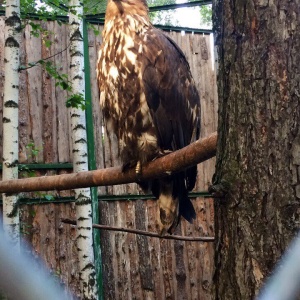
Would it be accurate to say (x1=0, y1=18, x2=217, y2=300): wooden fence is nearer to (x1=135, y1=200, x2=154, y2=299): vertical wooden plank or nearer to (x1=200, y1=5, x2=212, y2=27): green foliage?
(x1=135, y1=200, x2=154, y2=299): vertical wooden plank

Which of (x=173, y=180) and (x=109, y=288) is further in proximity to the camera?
(x=109, y=288)

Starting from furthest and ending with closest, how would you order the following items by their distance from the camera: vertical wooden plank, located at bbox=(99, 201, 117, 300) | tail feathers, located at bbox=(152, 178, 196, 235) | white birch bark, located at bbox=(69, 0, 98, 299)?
vertical wooden plank, located at bbox=(99, 201, 117, 300) < white birch bark, located at bbox=(69, 0, 98, 299) < tail feathers, located at bbox=(152, 178, 196, 235)

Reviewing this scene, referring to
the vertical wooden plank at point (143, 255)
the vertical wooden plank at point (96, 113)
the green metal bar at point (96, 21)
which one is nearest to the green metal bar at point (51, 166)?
the vertical wooden plank at point (96, 113)

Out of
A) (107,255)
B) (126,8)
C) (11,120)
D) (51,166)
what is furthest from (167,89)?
(107,255)

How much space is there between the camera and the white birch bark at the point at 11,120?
3.56m

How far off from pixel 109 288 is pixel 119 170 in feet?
7.08

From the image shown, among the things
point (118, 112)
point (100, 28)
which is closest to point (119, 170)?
point (118, 112)

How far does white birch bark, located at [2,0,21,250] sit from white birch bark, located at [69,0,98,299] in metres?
0.51

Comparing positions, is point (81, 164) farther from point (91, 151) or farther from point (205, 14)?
point (205, 14)

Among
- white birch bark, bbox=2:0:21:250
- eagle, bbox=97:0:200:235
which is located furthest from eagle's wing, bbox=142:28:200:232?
white birch bark, bbox=2:0:21:250

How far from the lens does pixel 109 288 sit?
4.51 metres

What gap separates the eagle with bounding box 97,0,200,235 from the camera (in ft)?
8.87

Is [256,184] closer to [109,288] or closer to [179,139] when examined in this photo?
[179,139]

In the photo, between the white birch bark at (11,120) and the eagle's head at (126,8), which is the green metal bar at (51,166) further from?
the eagle's head at (126,8)
